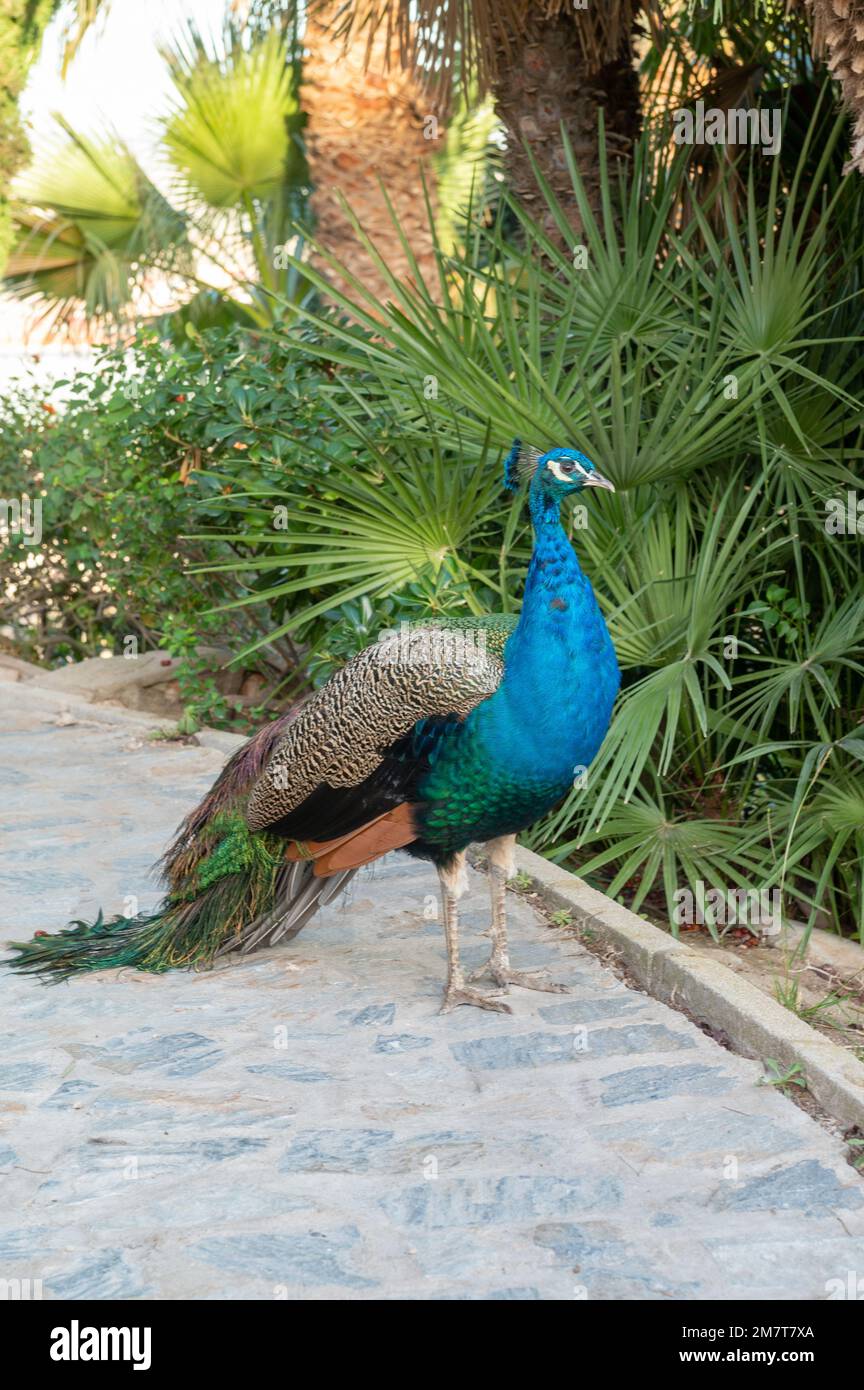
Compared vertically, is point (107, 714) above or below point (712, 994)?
above

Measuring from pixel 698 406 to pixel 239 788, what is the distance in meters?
2.37

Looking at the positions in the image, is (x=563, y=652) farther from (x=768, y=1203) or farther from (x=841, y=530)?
(x=841, y=530)

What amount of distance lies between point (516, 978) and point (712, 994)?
0.61 meters

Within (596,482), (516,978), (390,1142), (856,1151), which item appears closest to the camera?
(856,1151)

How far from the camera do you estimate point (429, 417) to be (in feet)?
17.5

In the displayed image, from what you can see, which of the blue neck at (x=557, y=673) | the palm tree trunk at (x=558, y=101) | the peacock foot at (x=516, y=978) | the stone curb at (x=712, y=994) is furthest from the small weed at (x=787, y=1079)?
the palm tree trunk at (x=558, y=101)

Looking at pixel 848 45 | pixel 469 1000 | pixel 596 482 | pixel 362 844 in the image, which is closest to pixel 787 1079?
pixel 469 1000

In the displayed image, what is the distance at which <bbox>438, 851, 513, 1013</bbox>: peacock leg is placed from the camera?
4051 mm

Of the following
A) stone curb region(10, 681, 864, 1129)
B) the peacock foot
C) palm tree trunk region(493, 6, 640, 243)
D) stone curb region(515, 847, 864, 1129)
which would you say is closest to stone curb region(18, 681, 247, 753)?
stone curb region(10, 681, 864, 1129)

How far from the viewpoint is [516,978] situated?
13.9ft

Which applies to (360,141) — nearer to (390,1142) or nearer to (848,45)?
(848,45)

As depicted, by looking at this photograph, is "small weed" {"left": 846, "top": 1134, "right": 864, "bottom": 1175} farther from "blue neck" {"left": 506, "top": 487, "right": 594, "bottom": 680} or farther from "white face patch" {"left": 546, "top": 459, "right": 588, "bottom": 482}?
"white face patch" {"left": 546, "top": 459, "right": 588, "bottom": 482}

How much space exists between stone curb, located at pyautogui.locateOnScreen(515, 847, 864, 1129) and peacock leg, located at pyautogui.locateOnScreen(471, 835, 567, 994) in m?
0.28
